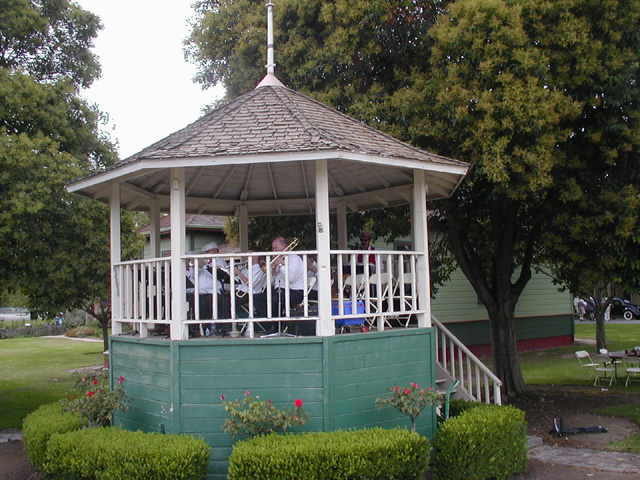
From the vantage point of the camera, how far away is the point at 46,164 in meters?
11.1

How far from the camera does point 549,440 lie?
1025 cm

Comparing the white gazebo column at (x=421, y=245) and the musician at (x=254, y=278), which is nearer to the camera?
the musician at (x=254, y=278)

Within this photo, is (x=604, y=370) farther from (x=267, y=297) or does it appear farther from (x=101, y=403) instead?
(x=101, y=403)

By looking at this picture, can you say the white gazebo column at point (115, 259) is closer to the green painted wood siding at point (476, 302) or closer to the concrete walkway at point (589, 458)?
the concrete walkway at point (589, 458)

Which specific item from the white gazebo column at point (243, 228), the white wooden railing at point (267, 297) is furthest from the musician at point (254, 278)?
the white gazebo column at point (243, 228)

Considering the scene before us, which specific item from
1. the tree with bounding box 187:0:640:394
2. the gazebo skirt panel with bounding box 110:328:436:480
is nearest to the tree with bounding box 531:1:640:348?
the tree with bounding box 187:0:640:394

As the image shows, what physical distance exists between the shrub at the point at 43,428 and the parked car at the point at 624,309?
4101 centimetres

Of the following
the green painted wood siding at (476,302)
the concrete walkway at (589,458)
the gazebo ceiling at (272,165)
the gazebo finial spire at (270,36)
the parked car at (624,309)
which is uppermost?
the gazebo finial spire at (270,36)

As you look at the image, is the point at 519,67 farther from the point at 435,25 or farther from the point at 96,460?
the point at 96,460

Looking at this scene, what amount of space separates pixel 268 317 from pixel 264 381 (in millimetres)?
734

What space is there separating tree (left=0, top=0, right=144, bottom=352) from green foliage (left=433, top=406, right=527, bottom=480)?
7055mm

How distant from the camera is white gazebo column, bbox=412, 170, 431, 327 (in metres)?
8.29

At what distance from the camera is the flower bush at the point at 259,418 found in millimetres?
6660

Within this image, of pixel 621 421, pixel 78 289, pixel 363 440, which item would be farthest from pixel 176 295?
pixel 621 421
